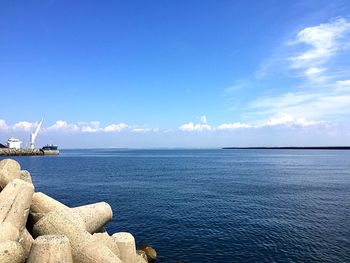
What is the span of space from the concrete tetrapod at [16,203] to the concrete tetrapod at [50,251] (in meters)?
2.47

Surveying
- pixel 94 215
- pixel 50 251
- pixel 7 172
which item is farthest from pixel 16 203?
pixel 50 251

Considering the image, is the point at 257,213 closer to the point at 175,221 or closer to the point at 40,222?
the point at 175,221

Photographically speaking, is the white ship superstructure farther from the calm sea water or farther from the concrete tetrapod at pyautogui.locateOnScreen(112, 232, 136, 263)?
the concrete tetrapod at pyautogui.locateOnScreen(112, 232, 136, 263)

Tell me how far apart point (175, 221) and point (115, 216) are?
6.39m

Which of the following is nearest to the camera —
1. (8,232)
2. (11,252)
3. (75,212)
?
(11,252)

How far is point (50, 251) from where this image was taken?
9867 mm

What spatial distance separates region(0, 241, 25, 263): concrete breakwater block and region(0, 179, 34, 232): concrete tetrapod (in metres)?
1.42

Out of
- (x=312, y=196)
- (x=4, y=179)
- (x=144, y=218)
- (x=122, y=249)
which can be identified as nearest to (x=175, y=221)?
(x=144, y=218)

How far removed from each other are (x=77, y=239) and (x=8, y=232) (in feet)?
7.60

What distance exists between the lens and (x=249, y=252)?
23.5m

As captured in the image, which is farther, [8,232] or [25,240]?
[25,240]

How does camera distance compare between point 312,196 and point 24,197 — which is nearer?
point 24,197

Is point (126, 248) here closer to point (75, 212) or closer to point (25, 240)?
point (75, 212)

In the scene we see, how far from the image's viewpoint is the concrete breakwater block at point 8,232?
11.3 metres
